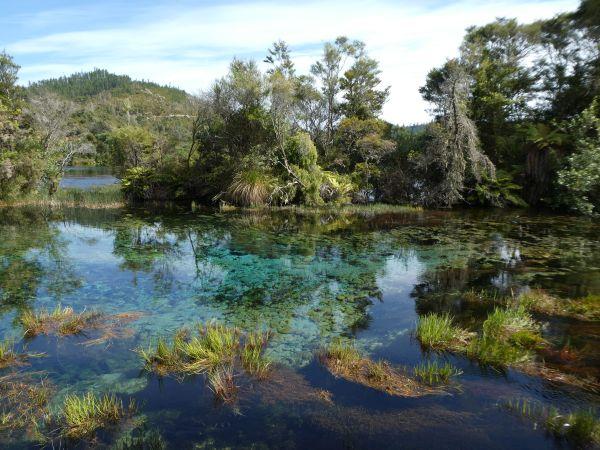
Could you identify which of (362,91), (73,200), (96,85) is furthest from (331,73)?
(96,85)

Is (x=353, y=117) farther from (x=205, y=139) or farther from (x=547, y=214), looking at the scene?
(x=547, y=214)

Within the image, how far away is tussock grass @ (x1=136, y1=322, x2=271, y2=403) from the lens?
6.54 metres

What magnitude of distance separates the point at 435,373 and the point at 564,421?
1.73 m

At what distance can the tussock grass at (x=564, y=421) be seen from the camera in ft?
16.5

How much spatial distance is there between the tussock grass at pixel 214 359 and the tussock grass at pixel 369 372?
110cm

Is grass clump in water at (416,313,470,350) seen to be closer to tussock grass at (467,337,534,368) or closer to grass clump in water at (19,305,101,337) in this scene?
tussock grass at (467,337,534,368)

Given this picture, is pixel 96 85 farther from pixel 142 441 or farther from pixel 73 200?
pixel 142 441

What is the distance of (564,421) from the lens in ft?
17.6

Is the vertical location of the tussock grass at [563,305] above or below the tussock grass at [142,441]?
above

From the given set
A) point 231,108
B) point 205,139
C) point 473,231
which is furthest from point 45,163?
point 473,231

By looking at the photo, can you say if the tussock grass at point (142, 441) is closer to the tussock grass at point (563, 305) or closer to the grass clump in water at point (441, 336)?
the grass clump in water at point (441, 336)

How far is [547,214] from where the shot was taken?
21.5 metres

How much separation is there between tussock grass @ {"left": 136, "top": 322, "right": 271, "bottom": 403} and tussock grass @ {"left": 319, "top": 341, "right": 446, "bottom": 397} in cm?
110

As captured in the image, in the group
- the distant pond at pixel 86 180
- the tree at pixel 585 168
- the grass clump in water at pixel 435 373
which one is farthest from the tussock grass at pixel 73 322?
the distant pond at pixel 86 180
